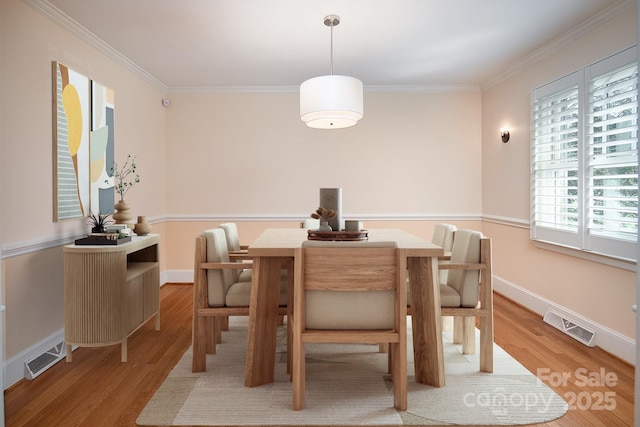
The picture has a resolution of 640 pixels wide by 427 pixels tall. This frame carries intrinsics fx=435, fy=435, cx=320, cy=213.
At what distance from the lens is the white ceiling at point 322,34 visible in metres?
3.11

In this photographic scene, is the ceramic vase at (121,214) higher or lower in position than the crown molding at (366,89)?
lower

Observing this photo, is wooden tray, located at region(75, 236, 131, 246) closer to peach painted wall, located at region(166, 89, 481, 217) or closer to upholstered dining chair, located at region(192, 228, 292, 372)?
upholstered dining chair, located at region(192, 228, 292, 372)

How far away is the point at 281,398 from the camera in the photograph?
7.79 feet

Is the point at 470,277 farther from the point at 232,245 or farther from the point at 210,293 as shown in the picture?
the point at 232,245

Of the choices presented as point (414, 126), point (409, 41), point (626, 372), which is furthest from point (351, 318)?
point (414, 126)

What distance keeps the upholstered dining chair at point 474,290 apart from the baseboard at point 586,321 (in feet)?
3.44

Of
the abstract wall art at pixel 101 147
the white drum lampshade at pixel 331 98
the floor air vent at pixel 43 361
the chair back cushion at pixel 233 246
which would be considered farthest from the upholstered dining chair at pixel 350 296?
the abstract wall art at pixel 101 147

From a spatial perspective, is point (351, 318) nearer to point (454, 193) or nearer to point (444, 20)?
point (444, 20)

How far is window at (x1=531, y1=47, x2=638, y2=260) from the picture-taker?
3014 millimetres

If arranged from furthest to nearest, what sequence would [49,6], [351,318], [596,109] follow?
[596,109], [49,6], [351,318]

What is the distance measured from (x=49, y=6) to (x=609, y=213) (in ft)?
14.0

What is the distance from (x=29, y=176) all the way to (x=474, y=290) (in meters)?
2.94

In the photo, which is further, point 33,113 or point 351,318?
point 33,113

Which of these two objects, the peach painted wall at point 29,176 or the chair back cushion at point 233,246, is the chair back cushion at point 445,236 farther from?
the peach painted wall at point 29,176
